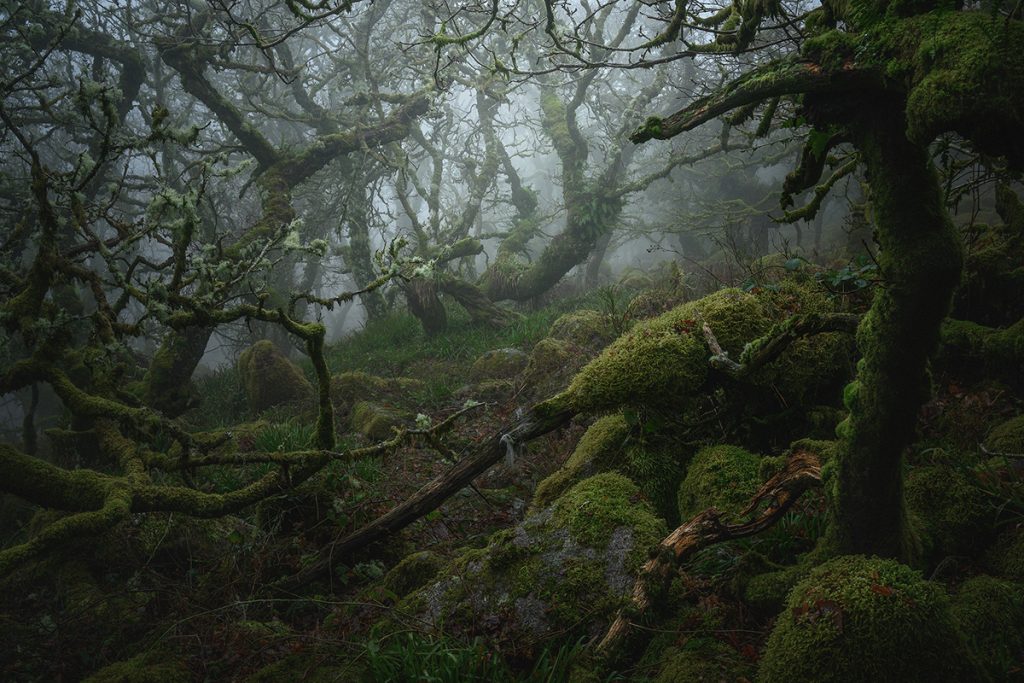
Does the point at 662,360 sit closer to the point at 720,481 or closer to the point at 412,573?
the point at 720,481

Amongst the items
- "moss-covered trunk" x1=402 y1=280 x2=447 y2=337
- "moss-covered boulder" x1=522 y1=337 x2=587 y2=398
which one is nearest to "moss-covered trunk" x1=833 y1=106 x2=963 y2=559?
"moss-covered boulder" x1=522 y1=337 x2=587 y2=398

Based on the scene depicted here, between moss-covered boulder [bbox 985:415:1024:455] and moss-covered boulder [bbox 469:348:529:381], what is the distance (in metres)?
6.45

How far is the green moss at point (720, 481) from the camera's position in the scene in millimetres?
3139

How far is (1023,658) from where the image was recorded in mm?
2119

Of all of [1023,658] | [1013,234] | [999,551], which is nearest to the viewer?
[1023,658]

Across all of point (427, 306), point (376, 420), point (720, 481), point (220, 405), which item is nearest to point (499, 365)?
point (376, 420)

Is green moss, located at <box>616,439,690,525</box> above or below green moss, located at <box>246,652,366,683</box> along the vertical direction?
below

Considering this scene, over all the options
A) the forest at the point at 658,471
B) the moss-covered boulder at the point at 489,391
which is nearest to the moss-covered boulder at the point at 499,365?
the moss-covered boulder at the point at 489,391

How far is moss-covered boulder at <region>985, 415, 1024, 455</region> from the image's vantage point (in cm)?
321

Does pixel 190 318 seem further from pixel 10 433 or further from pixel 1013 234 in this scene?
pixel 10 433

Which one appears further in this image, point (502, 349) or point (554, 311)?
point (554, 311)

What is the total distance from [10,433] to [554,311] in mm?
17267

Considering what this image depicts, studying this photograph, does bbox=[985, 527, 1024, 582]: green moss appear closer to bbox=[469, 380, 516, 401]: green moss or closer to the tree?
the tree

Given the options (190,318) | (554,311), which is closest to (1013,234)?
(190,318)
